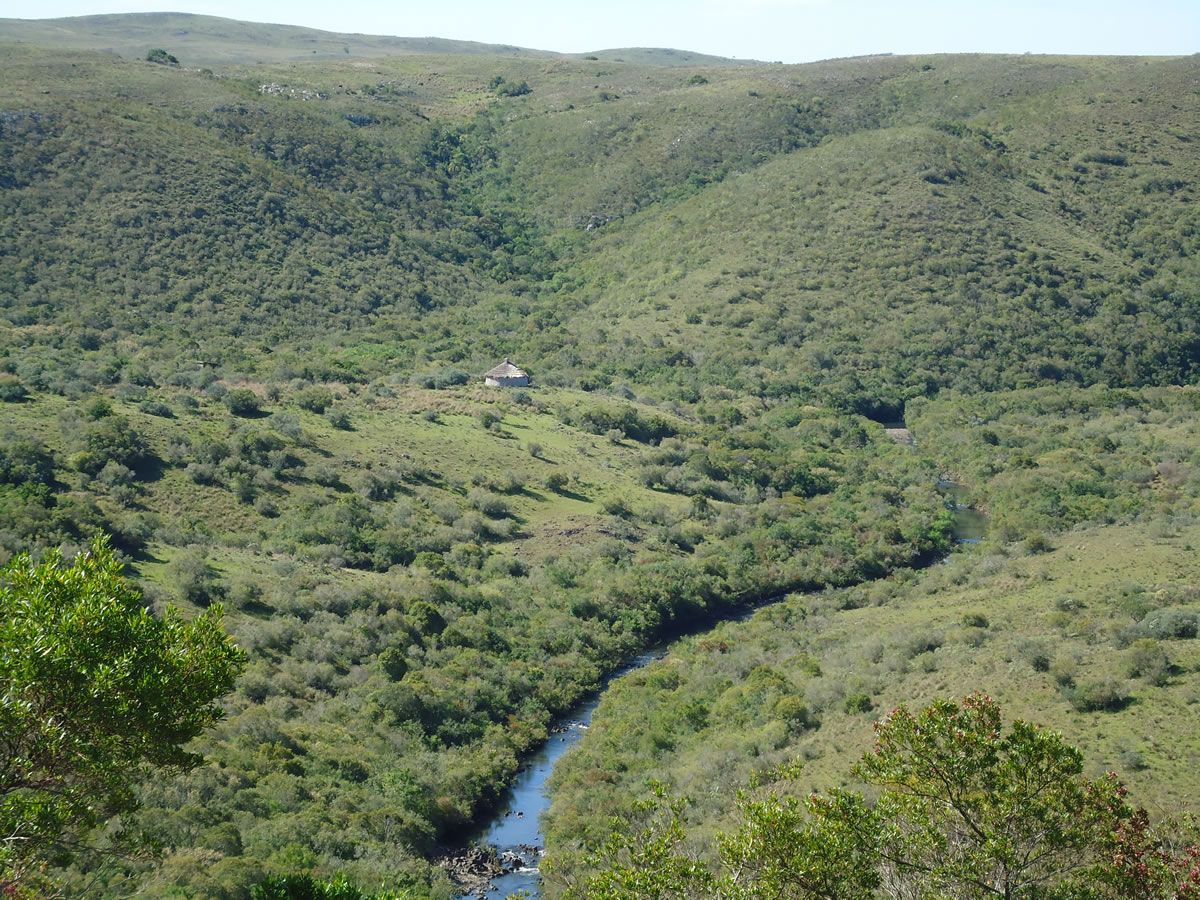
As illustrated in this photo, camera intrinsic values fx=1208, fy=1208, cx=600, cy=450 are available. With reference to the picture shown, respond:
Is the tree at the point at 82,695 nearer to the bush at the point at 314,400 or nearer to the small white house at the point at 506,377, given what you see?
the bush at the point at 314,400

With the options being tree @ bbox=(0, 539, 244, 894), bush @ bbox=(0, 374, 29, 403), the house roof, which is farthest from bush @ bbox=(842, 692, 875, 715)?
the house roof

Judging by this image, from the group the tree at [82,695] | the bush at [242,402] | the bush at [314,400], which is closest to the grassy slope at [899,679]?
the tree at [82,695]

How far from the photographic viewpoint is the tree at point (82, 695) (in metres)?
13.4

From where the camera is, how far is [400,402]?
7038 centimetres

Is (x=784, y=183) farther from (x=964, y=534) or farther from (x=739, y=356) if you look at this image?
(x=964, y=534)

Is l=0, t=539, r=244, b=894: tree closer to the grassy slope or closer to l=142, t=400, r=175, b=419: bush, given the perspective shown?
the grassy slope

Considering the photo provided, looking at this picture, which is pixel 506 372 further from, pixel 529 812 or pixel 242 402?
pixel 529 812

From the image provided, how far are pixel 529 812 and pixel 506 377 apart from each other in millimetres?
46696

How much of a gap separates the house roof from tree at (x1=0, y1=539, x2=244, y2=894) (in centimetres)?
6378

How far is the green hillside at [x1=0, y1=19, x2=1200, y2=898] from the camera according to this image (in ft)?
113

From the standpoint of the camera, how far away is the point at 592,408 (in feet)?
241

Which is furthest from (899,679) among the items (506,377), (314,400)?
(506,377)

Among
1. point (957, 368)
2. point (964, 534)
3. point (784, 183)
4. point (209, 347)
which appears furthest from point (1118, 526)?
point (784, 183)

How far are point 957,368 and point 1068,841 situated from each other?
74.2 meters
